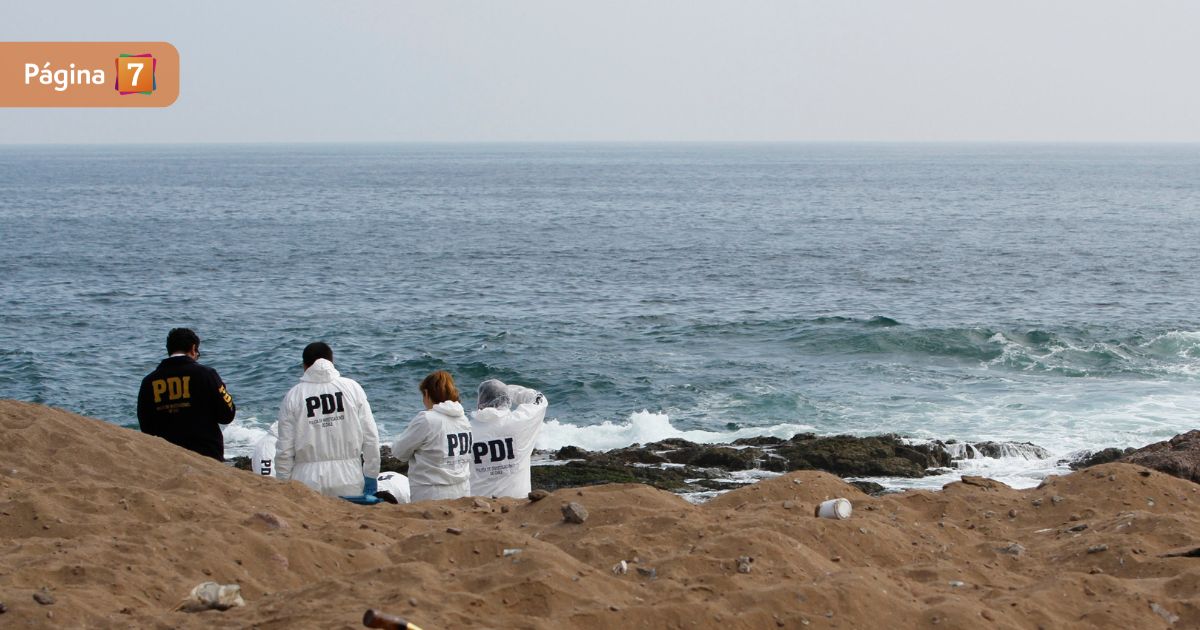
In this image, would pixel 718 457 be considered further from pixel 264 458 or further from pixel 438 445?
pixel 438 445

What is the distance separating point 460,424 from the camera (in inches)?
327

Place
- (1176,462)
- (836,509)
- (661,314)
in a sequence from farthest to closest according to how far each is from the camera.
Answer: (661,314) < (1176,462) < (836,509)

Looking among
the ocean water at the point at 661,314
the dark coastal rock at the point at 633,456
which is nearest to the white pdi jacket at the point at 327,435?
the dark coastal rock at the point at 633,456

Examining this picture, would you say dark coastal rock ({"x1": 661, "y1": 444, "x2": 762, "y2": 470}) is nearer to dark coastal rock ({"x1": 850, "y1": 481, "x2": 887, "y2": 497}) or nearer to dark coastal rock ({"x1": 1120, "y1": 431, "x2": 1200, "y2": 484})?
dark coastal rock ({"x1": 850, "y1": 481, "x2": 887, "y2": 497})

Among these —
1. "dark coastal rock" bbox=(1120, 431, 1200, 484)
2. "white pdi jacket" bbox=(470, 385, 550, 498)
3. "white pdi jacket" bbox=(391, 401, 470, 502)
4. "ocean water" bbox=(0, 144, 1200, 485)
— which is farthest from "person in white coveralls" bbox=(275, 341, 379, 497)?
"ocean water" bbox=(0, 144, 1200, 485)

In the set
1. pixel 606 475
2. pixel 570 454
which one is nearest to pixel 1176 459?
pixel 606 475

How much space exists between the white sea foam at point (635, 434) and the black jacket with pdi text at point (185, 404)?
36.0 feet

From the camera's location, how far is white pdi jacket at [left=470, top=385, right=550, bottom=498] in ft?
27.7

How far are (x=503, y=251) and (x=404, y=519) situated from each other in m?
44.0

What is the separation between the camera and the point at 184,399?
A: 8758mm

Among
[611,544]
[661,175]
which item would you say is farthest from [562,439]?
[661,175]

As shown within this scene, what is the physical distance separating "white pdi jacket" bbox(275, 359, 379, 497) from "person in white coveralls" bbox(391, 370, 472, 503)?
0.31 metres

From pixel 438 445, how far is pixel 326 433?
86cm

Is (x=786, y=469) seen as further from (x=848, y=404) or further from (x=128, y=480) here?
(x=128, y=480)
